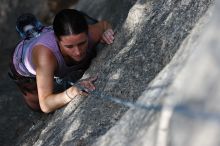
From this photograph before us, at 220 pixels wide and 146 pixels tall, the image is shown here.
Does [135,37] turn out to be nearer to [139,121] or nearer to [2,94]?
[139,121]

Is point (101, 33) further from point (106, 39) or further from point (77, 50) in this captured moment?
point (77, 50)

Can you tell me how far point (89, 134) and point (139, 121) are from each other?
34.0 inches

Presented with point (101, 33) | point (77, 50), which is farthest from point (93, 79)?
point (101, 33)

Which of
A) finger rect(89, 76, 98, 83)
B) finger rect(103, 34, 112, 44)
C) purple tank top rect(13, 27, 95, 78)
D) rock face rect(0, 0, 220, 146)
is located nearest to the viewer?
rock face rect(0, 0, 220, 146)

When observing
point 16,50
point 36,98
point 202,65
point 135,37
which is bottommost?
point 36,98

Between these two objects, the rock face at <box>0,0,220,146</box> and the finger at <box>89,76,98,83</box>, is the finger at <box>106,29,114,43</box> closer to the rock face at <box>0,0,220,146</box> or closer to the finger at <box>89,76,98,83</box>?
the rock face at <box>0,0,220,146</box>

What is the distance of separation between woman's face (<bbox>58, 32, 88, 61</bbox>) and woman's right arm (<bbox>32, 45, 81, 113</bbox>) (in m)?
0.12

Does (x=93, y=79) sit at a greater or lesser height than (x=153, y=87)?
lesser

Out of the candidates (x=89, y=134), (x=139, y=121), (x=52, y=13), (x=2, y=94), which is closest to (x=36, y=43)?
(x=89, y=134)

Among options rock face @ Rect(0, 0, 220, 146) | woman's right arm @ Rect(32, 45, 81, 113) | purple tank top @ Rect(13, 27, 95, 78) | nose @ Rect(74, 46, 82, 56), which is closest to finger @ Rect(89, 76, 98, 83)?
rock face @ Rect(0, 0, 220, 146)

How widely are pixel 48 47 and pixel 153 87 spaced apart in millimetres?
1525

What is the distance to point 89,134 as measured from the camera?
320cm

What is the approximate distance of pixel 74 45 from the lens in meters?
3.77

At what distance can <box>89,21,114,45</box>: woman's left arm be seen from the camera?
160 inches
